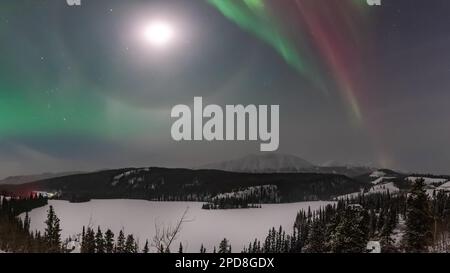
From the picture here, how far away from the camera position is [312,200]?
46.1ft

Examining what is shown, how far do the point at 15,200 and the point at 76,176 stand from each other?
199 cm

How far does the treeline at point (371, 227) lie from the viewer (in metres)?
12.9

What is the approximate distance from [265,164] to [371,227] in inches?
151

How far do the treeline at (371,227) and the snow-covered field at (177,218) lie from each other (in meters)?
0.49

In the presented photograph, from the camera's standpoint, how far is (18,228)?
13234mm

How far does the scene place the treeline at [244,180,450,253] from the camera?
1291 cm

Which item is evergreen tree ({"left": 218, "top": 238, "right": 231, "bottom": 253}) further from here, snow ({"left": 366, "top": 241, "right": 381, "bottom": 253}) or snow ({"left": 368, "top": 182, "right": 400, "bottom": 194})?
snow ({"left": 368, "top": 182, "right": 400, "bottom": 194})

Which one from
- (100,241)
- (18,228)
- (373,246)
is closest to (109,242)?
(100,241)

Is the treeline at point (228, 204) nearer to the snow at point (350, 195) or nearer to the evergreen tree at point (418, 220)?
the snow at point (350, 195)

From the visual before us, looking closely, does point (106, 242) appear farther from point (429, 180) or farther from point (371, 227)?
point (429, 180)
